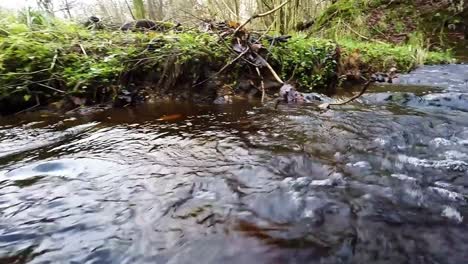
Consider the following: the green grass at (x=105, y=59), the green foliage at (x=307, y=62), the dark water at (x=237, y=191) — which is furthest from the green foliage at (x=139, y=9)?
the dark water at (x=237, y=191)

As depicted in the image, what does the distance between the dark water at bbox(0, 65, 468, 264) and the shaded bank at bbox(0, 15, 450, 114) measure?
62 cm

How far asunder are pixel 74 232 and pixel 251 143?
44.1 inches

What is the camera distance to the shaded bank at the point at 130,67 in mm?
3055

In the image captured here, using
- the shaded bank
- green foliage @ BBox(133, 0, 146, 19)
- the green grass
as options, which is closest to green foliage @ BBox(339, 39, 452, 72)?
the green grass

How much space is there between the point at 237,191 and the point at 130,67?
2.24m

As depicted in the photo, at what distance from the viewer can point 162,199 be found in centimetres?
145

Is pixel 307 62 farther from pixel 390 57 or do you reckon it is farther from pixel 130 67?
pixel 390 57

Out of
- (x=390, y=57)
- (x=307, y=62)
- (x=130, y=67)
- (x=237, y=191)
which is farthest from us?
(x=390, y=57)

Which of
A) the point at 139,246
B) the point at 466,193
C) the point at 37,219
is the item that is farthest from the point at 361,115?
the point at 37,219

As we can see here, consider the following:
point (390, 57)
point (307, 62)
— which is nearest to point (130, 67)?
point (307, 62)

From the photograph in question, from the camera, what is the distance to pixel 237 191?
4.96ft

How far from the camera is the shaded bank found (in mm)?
3055

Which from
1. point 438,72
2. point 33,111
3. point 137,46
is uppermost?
point 137,46

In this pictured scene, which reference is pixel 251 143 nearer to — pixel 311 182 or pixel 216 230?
pixel 311 182
